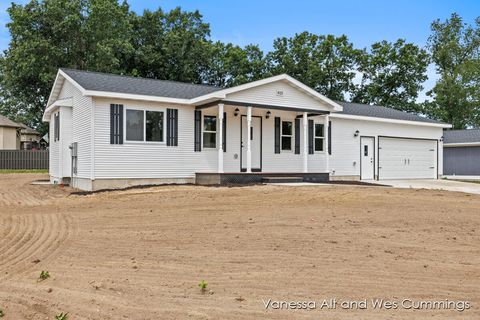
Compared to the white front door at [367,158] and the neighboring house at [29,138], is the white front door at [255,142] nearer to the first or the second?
the white front door at [367,158]

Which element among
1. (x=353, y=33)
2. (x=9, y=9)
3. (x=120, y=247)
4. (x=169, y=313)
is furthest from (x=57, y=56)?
(x=169, y=313)

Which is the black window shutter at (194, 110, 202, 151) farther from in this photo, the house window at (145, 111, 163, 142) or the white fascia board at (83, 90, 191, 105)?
the house window at (145, 111, 163, 142)

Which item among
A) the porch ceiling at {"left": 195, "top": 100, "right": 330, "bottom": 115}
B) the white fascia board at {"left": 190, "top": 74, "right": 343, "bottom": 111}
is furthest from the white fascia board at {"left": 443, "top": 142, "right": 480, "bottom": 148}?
the porch ceiling at {"left": 195, "top": 100, "right": 330, "bottom": 115}

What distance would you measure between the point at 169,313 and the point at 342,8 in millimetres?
15944

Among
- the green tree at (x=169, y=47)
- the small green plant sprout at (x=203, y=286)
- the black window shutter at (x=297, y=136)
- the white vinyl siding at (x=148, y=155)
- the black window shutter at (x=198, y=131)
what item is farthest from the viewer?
the green tree at (x=169, y=47)

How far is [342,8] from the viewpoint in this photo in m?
17.2

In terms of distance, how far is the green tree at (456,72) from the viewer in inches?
1657

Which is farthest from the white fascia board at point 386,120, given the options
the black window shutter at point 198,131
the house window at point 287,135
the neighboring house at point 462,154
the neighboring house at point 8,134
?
the neighboring house at point 8,134

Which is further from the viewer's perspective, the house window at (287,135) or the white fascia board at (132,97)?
the house window at (287,135)

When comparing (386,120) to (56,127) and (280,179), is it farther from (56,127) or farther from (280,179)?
(56,127)

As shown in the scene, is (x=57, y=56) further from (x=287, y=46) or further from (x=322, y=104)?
(x=322, y=104)

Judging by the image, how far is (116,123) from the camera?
1377cm

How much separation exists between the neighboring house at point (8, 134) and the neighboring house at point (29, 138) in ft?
10.1

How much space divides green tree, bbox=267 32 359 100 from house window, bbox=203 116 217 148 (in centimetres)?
2083
